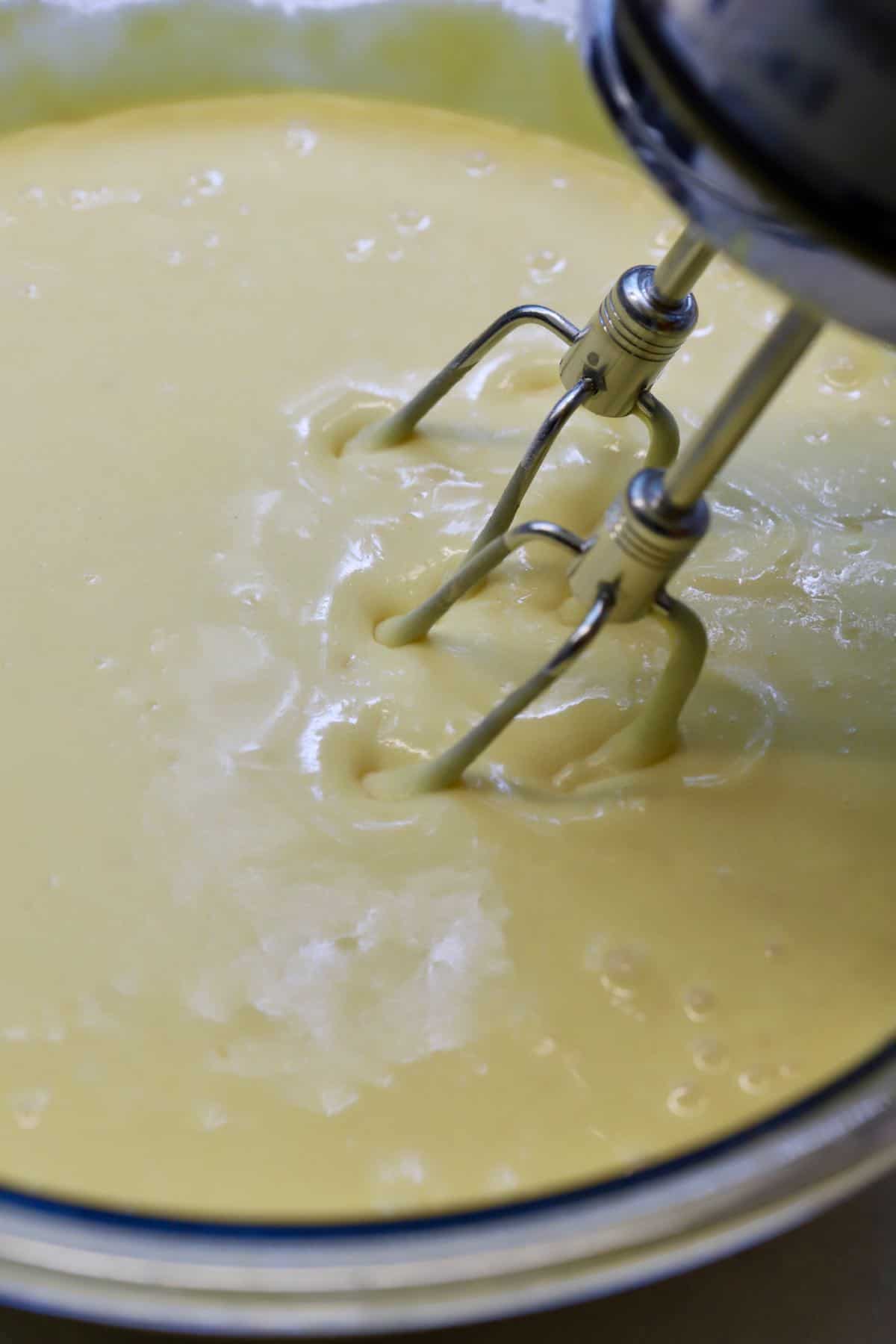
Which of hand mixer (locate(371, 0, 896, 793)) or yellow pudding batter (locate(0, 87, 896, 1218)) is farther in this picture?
yellow pudding batter (locate(0, 87, 896, 1218))

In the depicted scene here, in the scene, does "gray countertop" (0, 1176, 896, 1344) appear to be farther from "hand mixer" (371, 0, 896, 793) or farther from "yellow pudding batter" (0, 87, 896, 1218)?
"hand mixer" (371, 0, 896, 793)

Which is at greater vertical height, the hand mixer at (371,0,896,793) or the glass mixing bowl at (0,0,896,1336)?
the hand mixer at (371,0,896,793)

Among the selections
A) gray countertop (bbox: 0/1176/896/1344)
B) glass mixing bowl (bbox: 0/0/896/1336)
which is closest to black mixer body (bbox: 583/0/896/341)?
glass mixing bowl (bbox: 0/0/896/1336)

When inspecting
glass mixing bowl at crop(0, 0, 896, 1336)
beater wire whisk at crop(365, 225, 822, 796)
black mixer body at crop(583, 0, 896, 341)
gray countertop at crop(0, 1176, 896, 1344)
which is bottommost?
gray countertop at crop(0, 1176, 896, 1344)

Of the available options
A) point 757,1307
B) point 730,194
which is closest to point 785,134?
point 730,194

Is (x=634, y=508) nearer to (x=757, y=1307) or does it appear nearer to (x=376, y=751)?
(x=376, y=751)

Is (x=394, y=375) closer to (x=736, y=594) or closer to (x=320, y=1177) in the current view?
(x=736, y=594)

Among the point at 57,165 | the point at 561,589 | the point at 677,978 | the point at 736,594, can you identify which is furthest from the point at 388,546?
the point at 57,165

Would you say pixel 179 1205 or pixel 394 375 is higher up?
pixel 394 375
